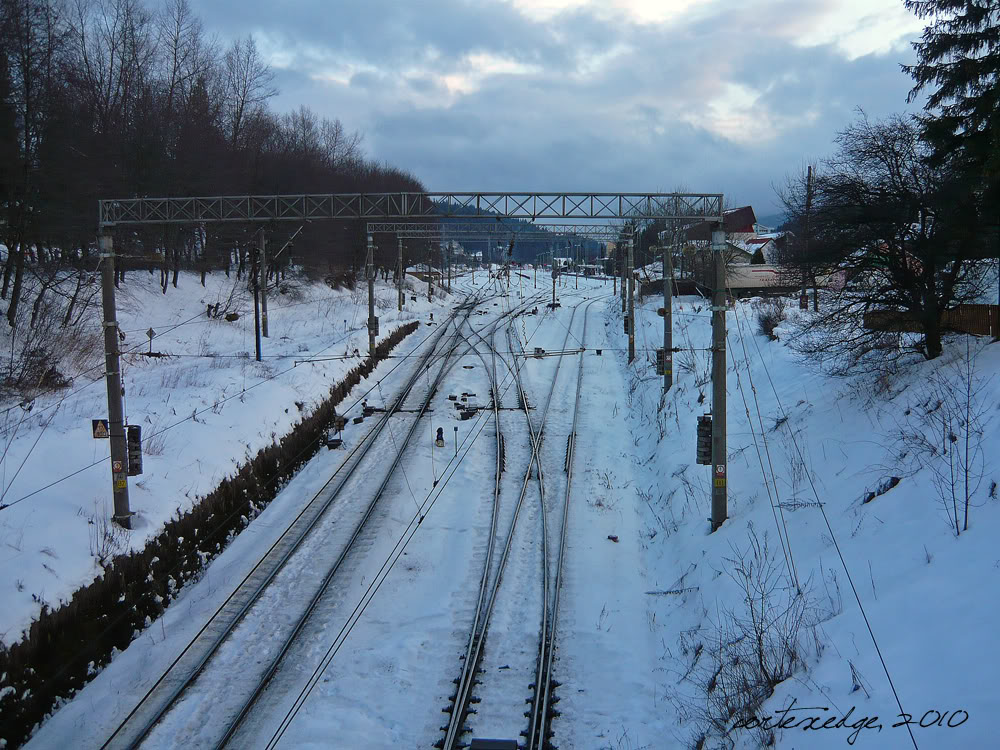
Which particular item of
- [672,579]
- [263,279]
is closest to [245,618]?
[672,579]

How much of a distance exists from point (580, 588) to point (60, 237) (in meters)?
24.0

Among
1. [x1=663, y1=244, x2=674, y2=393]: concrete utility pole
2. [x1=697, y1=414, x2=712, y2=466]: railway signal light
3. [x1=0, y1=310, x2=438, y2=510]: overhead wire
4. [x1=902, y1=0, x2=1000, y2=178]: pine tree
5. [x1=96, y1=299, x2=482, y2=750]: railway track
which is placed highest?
[x1=902, y1=0, x2=1000, y2=178]: pine tree

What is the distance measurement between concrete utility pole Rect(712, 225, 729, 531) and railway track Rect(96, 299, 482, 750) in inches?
250

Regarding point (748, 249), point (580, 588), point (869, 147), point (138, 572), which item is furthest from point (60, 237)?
point (748, 249)

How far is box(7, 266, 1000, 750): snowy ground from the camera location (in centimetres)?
639

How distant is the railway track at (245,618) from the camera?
7.94 meters

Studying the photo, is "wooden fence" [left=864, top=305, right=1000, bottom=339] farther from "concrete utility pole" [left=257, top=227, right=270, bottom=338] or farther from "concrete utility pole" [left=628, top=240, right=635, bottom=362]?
"concrete utility pole" [left=257, top=227, right=270, bottom=338]

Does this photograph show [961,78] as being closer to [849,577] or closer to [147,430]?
[849,577]

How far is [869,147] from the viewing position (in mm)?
14875

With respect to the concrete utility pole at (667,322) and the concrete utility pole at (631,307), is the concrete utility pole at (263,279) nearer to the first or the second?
the concrete utility pole at (631,307)

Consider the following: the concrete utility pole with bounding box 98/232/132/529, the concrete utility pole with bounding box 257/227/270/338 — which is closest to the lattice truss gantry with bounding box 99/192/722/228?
the concrete utility pole with bounding box 98/232/132/529

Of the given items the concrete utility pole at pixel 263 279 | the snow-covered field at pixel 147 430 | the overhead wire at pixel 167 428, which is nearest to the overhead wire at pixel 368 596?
the snow-covered field at pixel 147 430

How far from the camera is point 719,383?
39.0ft

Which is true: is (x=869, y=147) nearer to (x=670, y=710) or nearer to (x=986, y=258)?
(x=986, y=258)
